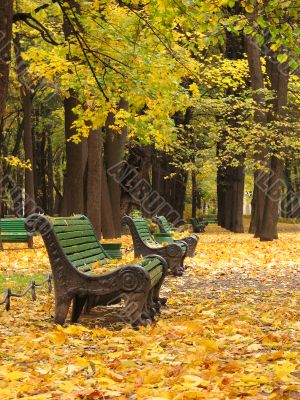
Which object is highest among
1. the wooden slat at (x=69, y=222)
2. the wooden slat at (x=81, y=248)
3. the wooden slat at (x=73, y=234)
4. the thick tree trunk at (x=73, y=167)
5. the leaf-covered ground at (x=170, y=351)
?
the thick tree trunk at (x=73, y=167)

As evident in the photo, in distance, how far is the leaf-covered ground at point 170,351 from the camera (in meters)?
4.55

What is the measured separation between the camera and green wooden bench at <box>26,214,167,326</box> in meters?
7.19

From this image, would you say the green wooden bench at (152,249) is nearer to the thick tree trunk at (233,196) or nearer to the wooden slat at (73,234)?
the wooden slat at (73,234)

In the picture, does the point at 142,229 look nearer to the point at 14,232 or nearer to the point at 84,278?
the point at 84,278

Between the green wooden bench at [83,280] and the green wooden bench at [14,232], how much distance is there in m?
13.5

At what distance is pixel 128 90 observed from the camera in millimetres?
11125

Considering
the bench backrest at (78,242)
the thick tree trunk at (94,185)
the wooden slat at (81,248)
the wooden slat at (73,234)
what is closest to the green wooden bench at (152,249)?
the wooden slat at (81,248)

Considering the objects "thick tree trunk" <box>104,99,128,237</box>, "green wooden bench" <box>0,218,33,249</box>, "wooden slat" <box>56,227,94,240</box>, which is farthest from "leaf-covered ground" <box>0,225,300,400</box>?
"thick tree trunk" <box>104,99,128,237</box>

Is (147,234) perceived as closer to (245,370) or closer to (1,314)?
(1,314)

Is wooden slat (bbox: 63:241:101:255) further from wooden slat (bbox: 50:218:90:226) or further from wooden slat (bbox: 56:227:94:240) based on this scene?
wooden slat (bbox: 50:218:90:226)

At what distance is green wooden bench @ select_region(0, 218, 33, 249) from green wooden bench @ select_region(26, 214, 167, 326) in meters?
13.5

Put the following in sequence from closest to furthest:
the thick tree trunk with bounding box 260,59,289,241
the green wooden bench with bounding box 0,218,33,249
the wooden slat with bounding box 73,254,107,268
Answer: the wooden slat with bounding box 73,254,107,268 < the green wooden bench with bounding box 0,218,33,249 < the thick tree trunk with bounding box 260,59,289,241

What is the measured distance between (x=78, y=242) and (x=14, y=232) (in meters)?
14.0

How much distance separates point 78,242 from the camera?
8484mm
